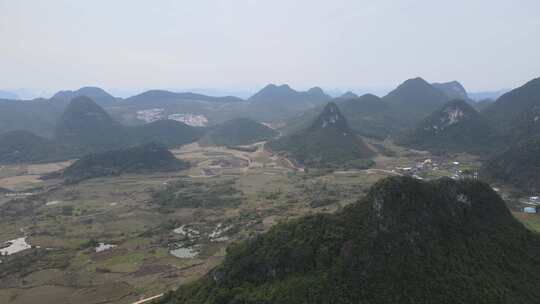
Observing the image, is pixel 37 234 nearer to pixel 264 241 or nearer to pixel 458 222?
pixel 264 241

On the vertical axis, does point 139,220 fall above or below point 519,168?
below

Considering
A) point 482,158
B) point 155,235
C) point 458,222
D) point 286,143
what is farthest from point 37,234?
point 482,158

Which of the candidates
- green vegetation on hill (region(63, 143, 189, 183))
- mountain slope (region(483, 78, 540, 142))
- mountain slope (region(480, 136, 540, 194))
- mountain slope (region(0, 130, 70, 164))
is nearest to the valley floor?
green vegetation on hill (region(63, 143, 189, 183))

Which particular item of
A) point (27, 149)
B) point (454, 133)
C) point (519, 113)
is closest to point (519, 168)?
point (454, 133)

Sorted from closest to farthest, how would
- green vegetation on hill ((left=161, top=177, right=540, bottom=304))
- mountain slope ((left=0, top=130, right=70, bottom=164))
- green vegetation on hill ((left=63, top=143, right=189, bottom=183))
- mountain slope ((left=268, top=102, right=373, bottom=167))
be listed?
green vegetation on hill ((left=161, top=177, right=540, bottom=304)) → green vegetation on hill ((left=63, top=143, right=189, bottom=183)) → mountain slope ((left=268, top=102, right=373, bottom=167)) → mountain slope ((left=0, top=130, right=70, bottom=164))

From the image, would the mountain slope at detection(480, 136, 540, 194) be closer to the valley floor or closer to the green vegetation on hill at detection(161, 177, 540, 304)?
the valley floor

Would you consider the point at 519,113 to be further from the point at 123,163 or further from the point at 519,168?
the point at 123,163
